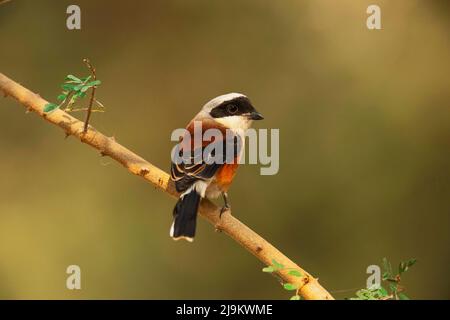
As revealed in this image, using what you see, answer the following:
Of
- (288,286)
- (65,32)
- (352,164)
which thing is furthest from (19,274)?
(288,286)

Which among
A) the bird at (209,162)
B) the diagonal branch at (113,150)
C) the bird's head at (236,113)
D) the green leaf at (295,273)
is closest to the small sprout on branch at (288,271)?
the green leaf at (295,273)

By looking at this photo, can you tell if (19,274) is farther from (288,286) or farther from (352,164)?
(288,286)

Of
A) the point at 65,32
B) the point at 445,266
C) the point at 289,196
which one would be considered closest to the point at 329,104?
the point at 289,196

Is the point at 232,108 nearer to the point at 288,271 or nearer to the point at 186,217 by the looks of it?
the point at 186,217

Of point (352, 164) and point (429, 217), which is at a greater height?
A: point (352, 164)

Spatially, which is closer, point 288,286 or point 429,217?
point 288,286

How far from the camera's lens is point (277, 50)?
520 centimetres

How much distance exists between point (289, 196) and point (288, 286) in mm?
3069

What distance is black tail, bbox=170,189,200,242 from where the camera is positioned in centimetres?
250


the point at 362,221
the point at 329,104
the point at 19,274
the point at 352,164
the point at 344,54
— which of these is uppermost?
the point at 344,54

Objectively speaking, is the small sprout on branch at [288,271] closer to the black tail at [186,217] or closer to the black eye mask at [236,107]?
the black tail at [186,217]

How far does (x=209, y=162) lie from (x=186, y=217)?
0.31m

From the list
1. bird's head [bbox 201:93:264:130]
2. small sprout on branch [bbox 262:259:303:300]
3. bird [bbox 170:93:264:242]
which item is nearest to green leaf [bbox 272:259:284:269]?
small sprout on branch [bbox 262:259:303:300]

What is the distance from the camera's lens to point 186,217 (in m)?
2.54
